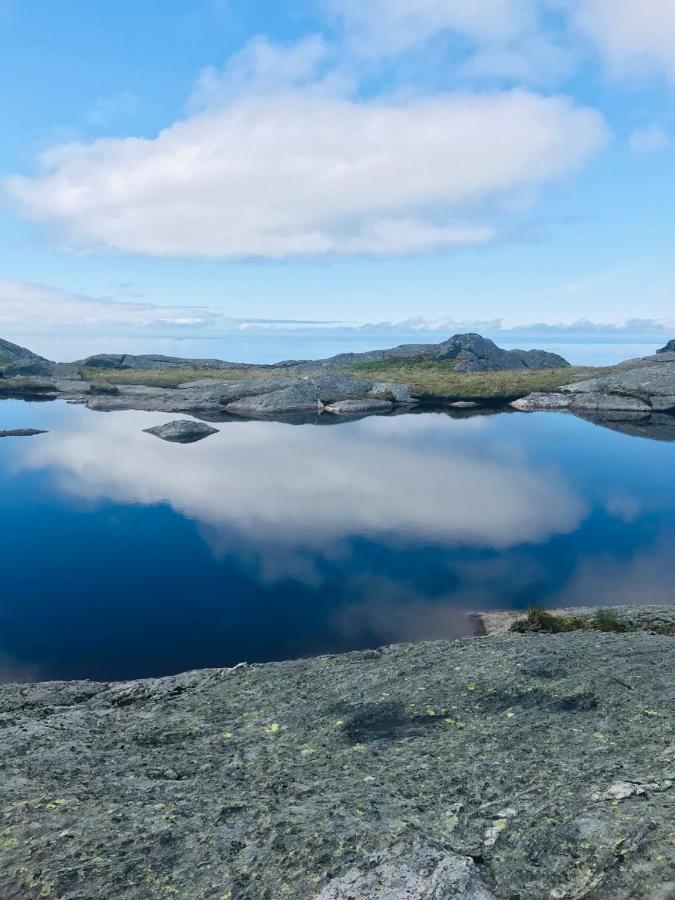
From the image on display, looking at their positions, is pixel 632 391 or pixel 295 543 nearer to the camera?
pixel 295 543

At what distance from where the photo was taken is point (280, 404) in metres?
108

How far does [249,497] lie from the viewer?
53.1m

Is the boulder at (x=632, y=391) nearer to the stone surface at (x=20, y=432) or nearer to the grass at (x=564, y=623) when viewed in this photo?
the grass at (x=564, y=623)

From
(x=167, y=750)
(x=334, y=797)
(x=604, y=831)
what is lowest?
(x=167, y=750)

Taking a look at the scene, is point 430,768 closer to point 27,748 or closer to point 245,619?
point 27,748

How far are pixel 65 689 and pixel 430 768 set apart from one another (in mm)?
14491

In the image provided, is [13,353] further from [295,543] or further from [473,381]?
[295,543]

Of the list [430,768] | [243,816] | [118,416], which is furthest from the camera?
[118,416]

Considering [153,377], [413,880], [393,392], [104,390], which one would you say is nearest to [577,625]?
[413,880]

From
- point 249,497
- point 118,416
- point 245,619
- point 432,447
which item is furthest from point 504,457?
point 118,416

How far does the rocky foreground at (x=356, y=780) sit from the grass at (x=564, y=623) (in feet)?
14.7

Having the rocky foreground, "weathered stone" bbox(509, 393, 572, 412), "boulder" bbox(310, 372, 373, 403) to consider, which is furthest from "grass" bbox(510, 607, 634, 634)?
"weathered stone" bbox(509, 393, 572, 412)

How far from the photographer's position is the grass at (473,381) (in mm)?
122000

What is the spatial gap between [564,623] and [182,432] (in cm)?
6515
